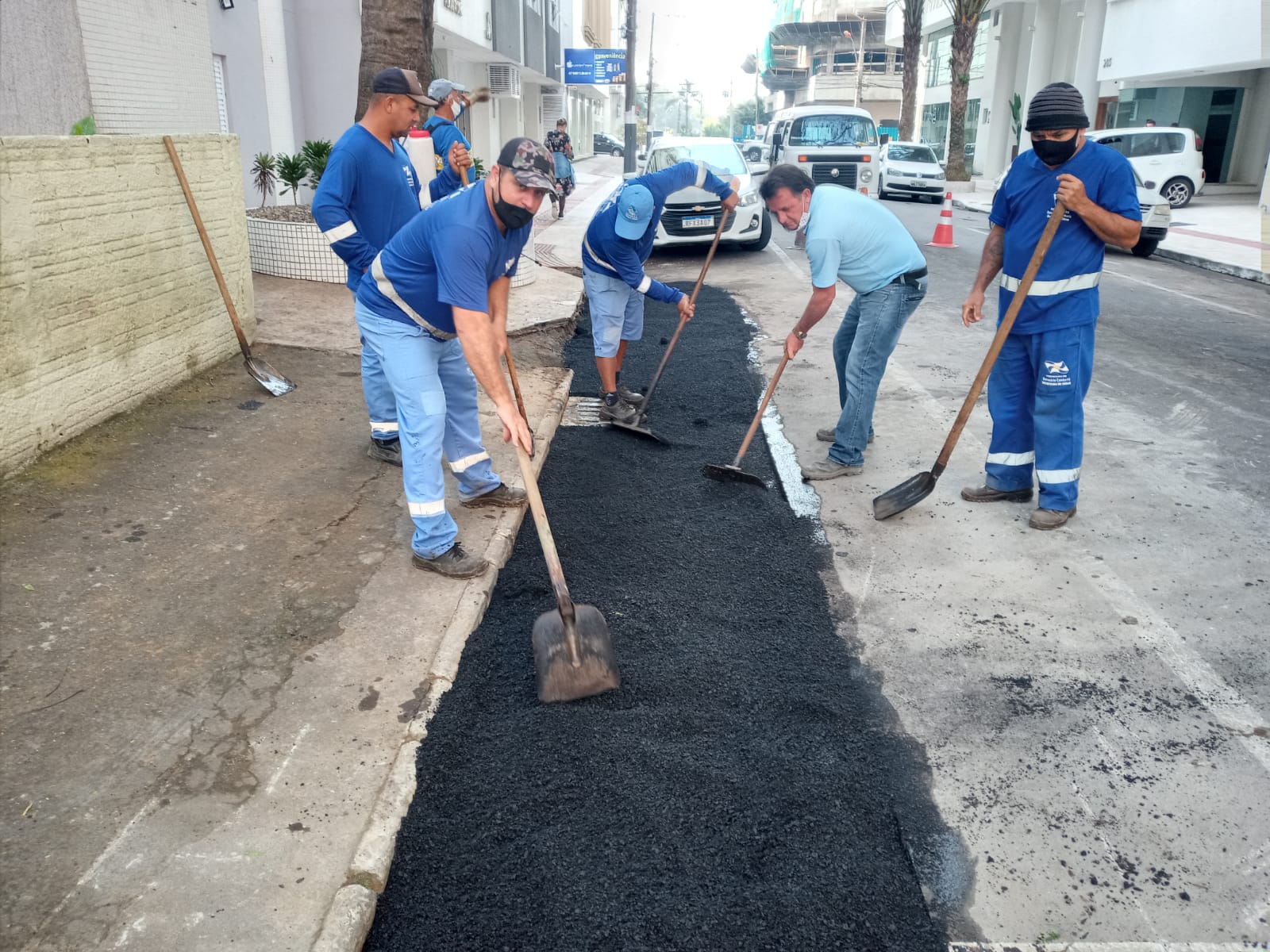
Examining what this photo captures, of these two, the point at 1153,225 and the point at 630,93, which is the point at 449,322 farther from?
the point at 630,93

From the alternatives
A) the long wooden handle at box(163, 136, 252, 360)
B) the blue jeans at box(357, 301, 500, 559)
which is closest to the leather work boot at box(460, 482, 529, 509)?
the blue jeans at box(357, 301, 500, 559)

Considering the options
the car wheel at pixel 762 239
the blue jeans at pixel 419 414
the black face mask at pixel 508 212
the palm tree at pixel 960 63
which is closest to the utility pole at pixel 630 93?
the palm tree at pixel 960 63

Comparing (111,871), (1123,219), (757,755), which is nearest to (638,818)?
(757,755)

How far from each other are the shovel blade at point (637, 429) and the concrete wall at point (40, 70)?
4969mm

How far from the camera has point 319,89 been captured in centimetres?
1427

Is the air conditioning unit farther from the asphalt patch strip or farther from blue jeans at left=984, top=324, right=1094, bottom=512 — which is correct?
the asphalt patch strip

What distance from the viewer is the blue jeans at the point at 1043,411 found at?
169 inches

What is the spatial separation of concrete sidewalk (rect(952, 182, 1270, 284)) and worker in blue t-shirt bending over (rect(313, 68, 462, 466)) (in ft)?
20.5

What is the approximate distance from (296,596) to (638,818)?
174 centimetres

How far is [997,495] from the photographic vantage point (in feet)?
15.8

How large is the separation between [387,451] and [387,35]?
5.98m

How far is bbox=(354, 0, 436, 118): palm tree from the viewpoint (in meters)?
9.15

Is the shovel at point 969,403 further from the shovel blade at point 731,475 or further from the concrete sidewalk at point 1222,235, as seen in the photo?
the concrete sidewalk at point 1222,235

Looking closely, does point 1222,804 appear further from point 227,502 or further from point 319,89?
point 319,89
